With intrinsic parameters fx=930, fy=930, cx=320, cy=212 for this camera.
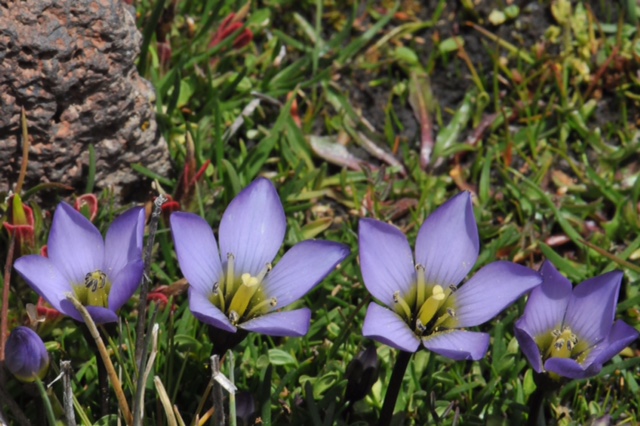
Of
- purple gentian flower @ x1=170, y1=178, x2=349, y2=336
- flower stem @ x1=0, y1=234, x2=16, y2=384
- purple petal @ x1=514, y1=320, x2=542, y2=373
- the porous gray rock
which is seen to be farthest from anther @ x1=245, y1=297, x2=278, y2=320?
the porous gray rock

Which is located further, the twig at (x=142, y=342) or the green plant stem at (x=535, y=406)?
the green plant stem at (x=535, y=406)

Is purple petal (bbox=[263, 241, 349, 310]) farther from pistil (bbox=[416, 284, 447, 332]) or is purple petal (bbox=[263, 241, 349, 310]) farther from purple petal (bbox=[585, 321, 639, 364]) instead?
purple petal (bbox=[585, 321, 639, 364])

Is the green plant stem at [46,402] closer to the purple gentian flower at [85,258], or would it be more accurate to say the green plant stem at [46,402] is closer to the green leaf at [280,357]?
the purple gentian flower at [85,258]

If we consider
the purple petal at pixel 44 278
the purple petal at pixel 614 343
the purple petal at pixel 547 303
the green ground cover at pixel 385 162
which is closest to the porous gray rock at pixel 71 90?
the green ground cover at pixel 385 162

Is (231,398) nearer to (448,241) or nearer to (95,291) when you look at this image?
(95,291)

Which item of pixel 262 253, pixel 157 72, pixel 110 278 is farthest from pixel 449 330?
pixel 157 72

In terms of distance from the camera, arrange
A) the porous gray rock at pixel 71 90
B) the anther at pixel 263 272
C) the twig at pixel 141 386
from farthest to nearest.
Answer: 1. the porous gray rock at pixel 71 90
2. the anther at pixel 263 272
3. the twig at pixel 141 386

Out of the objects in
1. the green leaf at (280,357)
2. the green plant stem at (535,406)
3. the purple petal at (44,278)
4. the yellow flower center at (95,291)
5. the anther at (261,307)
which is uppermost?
the purple petal at (44,278)

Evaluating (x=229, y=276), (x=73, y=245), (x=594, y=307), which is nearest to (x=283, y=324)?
(x=229, y=276)
